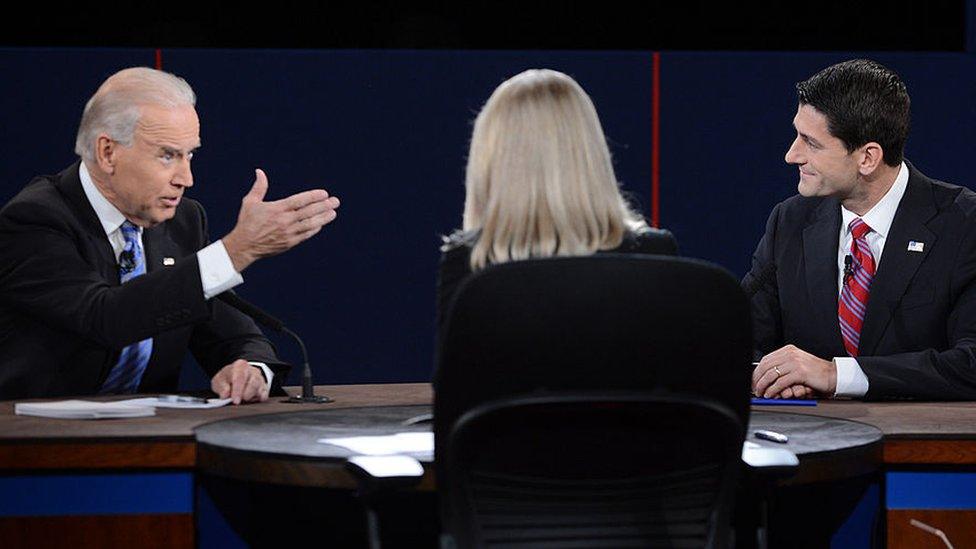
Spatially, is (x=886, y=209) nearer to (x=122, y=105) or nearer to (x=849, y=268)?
(x=849, y=268)

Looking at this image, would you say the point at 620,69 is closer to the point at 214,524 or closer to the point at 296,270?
the point at 296,270

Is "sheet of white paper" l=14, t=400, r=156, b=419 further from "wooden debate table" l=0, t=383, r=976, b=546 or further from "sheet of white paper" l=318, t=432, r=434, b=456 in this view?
"sheet of white paper" l=318, t=432, r=434, b=456

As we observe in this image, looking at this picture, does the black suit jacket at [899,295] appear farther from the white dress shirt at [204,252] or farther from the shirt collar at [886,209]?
the white dress shirt at [204,252]

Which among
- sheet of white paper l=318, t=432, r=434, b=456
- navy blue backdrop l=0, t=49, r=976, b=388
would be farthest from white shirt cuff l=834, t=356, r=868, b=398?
navy blue backdrop l=0, t=49, r=976, b=388

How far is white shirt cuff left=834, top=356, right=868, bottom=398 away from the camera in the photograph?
2.66 meters

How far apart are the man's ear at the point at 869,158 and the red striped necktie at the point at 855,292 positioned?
126 millimetres

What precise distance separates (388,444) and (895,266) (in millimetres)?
1379

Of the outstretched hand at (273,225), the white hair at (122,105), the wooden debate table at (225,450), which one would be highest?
the white hair at (122,105)

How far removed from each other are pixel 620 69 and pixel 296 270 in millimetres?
1113

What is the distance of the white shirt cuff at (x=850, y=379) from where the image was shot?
266 centimetres

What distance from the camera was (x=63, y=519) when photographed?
2.10 meters

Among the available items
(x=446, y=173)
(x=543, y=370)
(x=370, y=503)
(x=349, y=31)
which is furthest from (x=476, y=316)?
(x=349, y=31)

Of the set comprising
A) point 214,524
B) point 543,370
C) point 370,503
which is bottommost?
point 214,524

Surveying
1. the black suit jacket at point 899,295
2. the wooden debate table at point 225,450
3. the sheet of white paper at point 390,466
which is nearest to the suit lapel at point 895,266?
the black suit jacket at point 899,295
